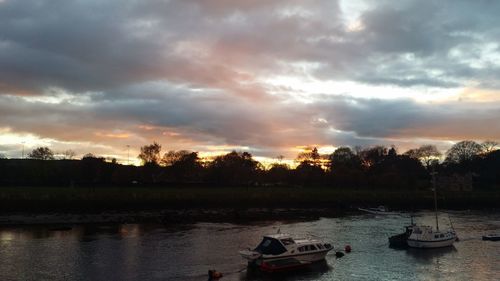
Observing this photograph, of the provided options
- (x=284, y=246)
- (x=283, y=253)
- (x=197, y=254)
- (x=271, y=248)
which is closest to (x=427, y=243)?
(x=284, y=246)

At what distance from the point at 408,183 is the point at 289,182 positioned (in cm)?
4664

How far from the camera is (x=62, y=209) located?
298 ft

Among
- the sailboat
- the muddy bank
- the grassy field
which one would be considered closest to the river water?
the sailboat

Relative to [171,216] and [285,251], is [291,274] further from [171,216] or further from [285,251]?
[171,216]

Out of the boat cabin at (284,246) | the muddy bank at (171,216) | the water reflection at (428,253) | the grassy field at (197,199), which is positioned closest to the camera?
the boat cabin at (284,246)

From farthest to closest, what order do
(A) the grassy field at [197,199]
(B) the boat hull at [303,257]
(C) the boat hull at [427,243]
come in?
(A) the grassy field at [197,199] → (C) the boat hull at [427,243] → (B) the boat hull at [303,257]

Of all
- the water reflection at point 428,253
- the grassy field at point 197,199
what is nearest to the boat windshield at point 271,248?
the water reflection at point 428,253

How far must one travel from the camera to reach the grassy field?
92500 millimetres

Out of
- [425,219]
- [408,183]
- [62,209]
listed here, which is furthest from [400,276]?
[408,183]

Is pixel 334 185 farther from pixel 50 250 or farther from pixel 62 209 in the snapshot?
pixel 50 250

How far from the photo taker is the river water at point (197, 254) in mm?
43625

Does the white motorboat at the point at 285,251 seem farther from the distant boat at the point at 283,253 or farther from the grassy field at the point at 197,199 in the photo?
the grassy field at the point at 197,199

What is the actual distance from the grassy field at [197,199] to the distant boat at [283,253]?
188ft

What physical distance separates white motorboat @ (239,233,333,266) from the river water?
131 cm
